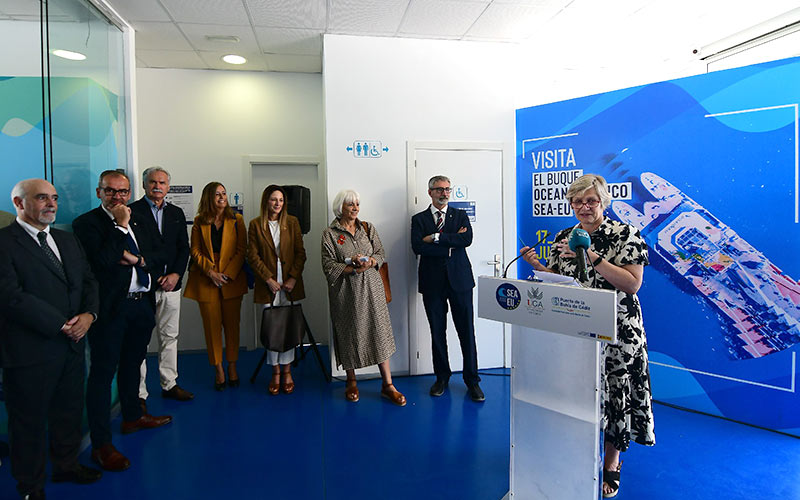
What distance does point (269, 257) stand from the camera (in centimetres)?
390

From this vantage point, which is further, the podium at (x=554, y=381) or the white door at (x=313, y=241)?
the white door at (x=313, y=241)

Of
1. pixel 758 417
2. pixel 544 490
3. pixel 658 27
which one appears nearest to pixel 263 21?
pixel 658 27

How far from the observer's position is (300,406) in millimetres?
3637

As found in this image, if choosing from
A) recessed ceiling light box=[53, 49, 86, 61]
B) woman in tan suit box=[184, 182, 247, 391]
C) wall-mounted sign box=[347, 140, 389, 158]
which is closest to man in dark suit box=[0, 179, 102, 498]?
recessed ceiling light box=[53, 49, 86, 61]

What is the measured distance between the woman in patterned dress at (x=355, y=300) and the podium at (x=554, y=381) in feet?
5.52

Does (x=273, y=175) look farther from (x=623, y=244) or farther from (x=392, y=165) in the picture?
(x=623, y=244)

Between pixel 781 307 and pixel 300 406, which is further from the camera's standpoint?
pixel 300 406

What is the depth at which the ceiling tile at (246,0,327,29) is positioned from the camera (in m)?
3.54

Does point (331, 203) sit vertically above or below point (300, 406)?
above

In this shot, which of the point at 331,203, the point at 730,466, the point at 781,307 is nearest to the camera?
the point at 730,466

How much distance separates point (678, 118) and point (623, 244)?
195cm

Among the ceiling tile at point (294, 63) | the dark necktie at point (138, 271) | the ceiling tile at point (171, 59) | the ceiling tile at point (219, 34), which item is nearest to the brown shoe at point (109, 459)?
the dark necktie at point (138, 271)

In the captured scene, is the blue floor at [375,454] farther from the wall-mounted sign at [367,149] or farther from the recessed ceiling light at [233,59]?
the recessed ceiling light at [233,59]

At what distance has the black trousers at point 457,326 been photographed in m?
3.76
